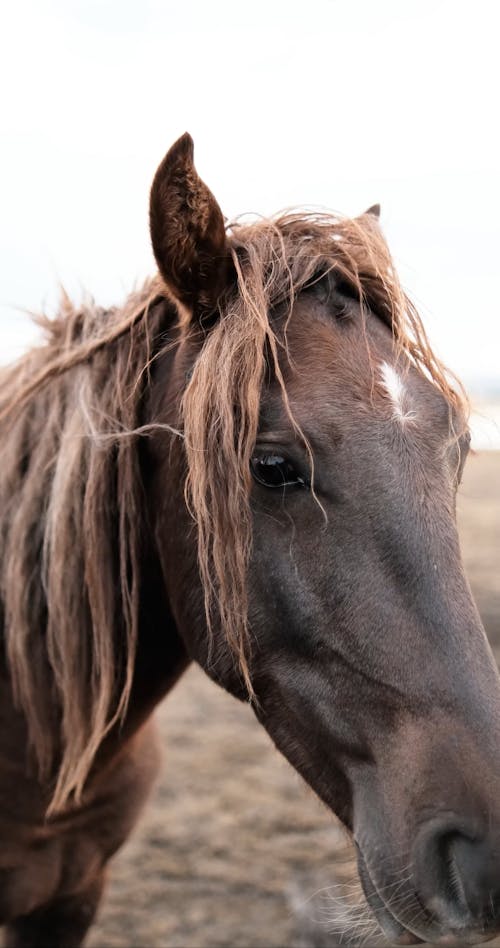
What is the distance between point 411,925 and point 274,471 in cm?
83

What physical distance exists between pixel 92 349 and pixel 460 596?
3.66 ft

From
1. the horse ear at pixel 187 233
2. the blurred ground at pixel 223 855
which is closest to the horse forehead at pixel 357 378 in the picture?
the horse ear at pixel 187 233

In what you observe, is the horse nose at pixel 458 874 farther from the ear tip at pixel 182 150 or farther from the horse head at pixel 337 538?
the ear tip at pixel 182 150

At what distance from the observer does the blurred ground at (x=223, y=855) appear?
146 inches

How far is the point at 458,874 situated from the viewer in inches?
59.4

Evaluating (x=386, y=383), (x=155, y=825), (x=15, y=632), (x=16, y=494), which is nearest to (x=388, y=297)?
(x=386, y=383)

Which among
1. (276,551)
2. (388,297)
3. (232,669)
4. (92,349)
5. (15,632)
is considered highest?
(388,297)

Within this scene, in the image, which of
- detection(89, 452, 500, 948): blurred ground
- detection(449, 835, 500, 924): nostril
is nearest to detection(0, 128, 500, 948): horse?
detection(449, 835, 500, 924): nostril

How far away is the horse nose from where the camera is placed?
1.48 metres

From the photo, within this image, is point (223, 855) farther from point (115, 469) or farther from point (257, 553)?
point (257, 553)

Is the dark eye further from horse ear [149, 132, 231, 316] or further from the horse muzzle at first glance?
the horse muzzle

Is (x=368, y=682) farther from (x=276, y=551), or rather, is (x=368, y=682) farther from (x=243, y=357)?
(x=243, y=357)

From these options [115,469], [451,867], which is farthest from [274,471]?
[451,867]

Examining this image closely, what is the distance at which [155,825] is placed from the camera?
4523 millimetres
